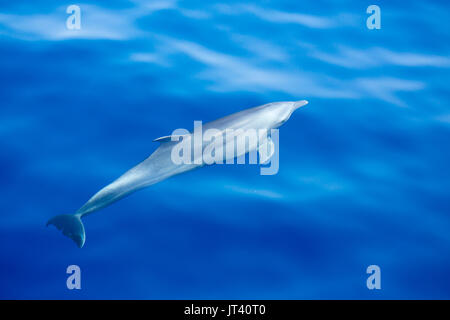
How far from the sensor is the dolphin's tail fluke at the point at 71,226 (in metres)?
6.45

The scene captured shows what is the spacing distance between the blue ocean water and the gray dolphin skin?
31 cm

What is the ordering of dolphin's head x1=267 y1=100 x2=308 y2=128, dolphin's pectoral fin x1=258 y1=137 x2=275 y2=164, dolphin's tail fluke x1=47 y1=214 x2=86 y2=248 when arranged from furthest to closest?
dolphin's head x1=267 y1=100 x2=308 y2=128 < dolphin's pectoral fin x1=258 y1=137 x2=275 y2=164 < dolphin's tail fluke x1=47 y1=214 x2=86 y2=248

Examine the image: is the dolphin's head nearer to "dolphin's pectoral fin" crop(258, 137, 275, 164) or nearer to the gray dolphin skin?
the gray dolphin skin

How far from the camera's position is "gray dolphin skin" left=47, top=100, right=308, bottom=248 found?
21.5 ft

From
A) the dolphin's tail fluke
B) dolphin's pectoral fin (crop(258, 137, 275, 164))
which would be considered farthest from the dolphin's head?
the dolphin's tail fluke

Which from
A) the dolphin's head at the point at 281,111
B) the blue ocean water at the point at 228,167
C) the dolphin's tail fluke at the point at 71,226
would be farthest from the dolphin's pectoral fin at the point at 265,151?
the dolphin's tail fluke at the point at 71,226

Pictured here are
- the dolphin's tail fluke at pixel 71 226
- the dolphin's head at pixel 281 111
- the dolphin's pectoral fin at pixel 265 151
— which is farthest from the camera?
the dolphin's head at pixel 281 111

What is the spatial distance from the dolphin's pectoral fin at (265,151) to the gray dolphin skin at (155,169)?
0.72ft

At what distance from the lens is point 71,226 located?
6512mm

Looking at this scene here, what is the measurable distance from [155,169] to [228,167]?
1.28m

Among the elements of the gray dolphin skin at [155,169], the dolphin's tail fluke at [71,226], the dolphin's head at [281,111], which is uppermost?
the dolphin's head at [281,111]

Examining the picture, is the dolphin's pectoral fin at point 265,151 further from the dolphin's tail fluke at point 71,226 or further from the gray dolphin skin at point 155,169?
the dolphin's tail fluke at point 71,226

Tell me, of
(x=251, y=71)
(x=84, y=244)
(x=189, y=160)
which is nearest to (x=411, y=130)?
(x=251, y=71)

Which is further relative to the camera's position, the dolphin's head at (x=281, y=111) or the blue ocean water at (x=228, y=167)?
the dolphin's head at (x=281, y=111)
